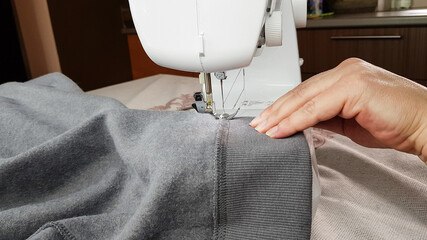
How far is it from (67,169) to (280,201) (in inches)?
12.5

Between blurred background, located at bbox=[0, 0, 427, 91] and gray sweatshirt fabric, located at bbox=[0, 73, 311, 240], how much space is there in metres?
1.50

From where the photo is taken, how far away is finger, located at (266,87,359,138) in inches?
21.1

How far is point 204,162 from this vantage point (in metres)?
0.48

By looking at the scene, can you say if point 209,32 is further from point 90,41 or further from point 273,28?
point 90,41

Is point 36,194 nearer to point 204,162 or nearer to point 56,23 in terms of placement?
point 204,162

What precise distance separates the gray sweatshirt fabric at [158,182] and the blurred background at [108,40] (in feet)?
4.92

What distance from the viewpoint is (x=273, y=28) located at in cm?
69

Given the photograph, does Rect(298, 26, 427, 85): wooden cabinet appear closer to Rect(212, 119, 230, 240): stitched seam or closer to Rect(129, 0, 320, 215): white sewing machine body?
Rect(129, 0, 320, 215): white sewing machine body

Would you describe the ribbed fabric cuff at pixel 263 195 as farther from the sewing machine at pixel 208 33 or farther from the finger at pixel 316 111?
the sewing machine at pixel 208 33

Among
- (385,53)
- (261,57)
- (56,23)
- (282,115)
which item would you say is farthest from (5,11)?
(282,115)

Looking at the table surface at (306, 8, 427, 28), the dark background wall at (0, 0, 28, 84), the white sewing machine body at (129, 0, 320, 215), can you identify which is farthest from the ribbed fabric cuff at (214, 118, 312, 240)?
the dark background wall at (0, 0, 28, 84)

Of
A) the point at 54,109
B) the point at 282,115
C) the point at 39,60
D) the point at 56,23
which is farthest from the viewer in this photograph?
the point at 39,60

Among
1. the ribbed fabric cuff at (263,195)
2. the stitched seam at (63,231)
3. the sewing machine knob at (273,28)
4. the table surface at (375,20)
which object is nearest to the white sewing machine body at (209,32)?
the sewing machine knob at (273,28)

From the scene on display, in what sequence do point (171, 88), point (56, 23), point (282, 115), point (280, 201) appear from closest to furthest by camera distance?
point (280, 201) < point (282, 115) < point (171, 88) < point (56, 23)
